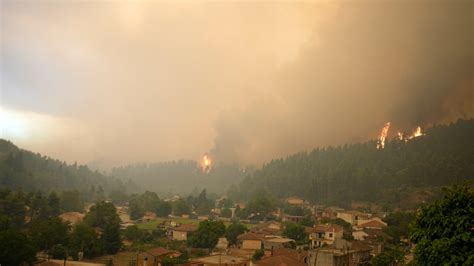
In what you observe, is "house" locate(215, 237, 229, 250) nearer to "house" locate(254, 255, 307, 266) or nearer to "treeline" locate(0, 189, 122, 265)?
"treeline" locate(0, 189, 122, 265)

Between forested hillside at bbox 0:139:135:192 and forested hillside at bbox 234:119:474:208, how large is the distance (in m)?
34.9

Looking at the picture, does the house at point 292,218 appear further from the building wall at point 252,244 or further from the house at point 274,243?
the building wall at point 252,244

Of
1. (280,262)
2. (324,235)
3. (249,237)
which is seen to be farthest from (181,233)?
(280,262)

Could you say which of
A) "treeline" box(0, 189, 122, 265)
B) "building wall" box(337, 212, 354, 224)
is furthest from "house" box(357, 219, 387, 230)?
"treeline" box(0, 189, 122, 265)

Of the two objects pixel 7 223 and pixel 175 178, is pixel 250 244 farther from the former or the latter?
pixel 175 178

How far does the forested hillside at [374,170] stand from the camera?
7131 cm

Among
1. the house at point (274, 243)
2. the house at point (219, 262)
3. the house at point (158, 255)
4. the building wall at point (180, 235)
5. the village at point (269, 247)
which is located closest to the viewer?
the house at point (219, 262)

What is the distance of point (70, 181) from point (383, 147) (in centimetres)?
6799

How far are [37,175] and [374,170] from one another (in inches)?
2419

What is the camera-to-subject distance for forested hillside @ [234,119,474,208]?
71312mm

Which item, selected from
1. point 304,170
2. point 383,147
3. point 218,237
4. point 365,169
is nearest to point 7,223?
point 218,237

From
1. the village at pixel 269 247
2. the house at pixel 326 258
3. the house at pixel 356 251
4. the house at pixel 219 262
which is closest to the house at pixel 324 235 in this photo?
the village at pixel 269 247

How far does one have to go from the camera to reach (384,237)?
36.0m

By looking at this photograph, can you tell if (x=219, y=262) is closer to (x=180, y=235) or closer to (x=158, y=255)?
(x=158, y=255)
